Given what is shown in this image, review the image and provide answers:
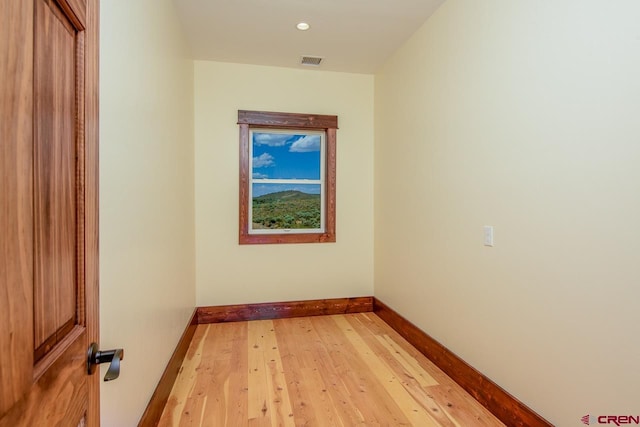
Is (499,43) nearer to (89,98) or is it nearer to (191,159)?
(89,98)

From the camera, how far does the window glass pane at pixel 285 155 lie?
3.73m

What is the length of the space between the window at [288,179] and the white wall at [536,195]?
124 cm

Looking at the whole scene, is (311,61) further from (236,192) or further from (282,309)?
(282,309)

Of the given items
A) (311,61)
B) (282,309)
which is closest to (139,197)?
(282,309)

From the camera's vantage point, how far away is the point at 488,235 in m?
2.06

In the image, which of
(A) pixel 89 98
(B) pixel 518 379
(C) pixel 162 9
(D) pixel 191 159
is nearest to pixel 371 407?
(B) pixel 518 379

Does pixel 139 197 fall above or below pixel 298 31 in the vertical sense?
below

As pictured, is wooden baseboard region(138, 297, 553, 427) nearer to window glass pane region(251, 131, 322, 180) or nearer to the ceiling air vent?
window glass pane region(251, 131, 322, 180)

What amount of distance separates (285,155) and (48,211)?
3233mm

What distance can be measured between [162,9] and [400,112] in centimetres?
216

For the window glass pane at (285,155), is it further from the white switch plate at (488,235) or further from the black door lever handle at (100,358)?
the black door lever handle at (100,358)

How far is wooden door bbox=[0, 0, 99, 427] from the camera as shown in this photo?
490 mm

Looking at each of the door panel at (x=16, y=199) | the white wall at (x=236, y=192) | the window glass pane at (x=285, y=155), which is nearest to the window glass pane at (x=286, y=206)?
the window glass pane at (x=285, y=155)

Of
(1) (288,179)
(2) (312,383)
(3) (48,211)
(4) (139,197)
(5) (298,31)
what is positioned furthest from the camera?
(1) (288,179)
